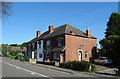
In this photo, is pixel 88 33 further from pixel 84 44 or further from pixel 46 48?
pixel 46 48

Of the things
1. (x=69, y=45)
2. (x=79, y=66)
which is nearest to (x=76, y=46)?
(x=69, y=45)

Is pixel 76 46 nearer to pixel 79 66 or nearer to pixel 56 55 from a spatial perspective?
pixel 56 55

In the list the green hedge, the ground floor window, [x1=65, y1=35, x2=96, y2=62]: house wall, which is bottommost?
the green hedge

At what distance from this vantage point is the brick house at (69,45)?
119ft

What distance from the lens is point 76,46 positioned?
37875mm

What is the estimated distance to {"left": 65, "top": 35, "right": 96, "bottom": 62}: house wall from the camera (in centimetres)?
3619

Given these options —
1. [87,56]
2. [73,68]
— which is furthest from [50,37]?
[73,68]

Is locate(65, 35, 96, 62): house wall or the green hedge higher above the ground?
locate(65, 35, 96, 62): house wall

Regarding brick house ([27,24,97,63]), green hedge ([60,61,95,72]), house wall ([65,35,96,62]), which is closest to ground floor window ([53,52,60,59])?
brick house ([27,24,97,63])

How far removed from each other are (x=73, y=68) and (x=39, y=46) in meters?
21.4

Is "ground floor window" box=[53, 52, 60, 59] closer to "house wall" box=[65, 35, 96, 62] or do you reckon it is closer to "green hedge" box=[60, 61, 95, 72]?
"house wall" box=[65, 35, 96, 62]

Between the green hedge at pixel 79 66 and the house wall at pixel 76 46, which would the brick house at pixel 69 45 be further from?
the green hedge at pixel 79 66

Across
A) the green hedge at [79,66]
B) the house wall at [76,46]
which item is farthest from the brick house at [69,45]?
the green hedge at [79,66]

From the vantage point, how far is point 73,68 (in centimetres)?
2623
